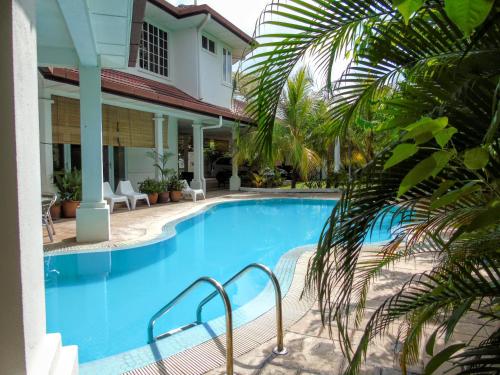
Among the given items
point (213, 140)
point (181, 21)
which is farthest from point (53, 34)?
point (213, 140)

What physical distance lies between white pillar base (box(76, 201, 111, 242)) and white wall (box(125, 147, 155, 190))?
7.80 m

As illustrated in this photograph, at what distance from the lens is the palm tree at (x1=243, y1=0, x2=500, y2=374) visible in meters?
1.59

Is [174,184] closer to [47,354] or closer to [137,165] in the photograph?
[137,165]

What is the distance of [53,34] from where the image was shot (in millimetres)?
6707

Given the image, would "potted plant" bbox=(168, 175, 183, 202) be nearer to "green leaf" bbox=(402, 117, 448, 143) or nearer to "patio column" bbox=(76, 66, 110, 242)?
"patio column" bbox=(76, 66, 110, 242)

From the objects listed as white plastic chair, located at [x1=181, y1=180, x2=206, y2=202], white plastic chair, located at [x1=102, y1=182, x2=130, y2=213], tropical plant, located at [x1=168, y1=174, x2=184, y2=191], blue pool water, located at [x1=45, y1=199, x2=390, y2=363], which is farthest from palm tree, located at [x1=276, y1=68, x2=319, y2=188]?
white plastic chair, located at [x1=102, y1=182, x2=130, y2=213]

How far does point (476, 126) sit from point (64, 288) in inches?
247

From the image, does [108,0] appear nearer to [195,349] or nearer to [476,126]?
[195,349]

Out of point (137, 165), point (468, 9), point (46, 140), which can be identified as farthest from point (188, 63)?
point (468, 9)

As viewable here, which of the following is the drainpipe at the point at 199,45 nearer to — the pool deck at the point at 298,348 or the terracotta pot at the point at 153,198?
the terracotta pot at the point at 153,198

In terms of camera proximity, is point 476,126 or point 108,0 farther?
point 108,0

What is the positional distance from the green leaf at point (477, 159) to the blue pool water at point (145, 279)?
6.46 feet

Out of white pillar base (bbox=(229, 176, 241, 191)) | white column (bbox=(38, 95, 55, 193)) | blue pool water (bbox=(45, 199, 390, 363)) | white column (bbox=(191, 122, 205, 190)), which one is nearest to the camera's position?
blue pool water (bbox=(45, 199, 390, 363))

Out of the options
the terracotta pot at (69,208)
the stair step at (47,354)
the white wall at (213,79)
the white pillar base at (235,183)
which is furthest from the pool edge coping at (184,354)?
the white pillar base at (235,183)
